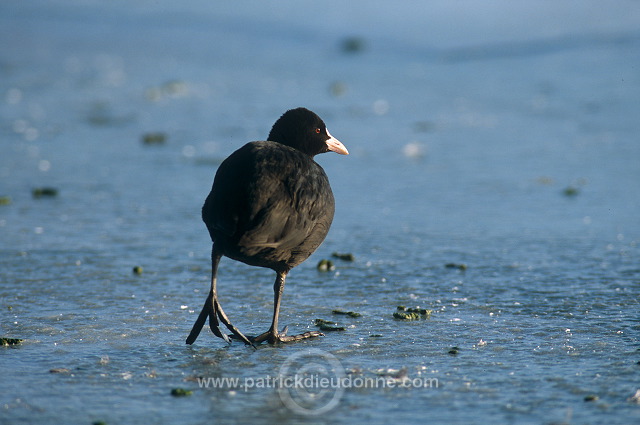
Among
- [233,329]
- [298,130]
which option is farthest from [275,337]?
[298,130]

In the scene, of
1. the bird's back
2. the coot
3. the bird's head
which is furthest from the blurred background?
the bird's head

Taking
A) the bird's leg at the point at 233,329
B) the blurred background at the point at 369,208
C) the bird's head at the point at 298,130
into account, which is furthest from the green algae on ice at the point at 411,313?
the bird's head at the point at 298,130

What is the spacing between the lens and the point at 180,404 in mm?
3775

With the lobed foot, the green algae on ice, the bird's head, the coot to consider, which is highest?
the bird's head

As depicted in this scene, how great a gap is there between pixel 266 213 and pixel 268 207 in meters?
0.05

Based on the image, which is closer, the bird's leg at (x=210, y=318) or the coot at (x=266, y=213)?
the coot at (x=266, y=213)

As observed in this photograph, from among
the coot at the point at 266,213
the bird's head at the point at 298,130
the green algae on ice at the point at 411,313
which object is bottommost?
the green algae on ice at the point at 411,313

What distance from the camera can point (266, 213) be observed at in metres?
4.58

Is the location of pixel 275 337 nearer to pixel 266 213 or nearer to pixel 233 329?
pixel 233 329

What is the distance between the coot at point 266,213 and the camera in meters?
4.57

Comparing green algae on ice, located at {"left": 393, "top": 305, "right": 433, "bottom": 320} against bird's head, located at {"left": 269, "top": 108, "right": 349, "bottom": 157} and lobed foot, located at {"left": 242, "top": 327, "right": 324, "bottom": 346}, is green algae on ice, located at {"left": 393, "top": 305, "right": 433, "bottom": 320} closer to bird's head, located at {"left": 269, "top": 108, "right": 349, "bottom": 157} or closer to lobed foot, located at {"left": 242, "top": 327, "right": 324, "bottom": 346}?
lobed foot, located at {"left": 242, "top": 327, "right": 324, "bottom": 346}

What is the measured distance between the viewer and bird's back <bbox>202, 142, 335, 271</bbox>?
4562 millimetres

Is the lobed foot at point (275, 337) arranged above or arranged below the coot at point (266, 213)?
below

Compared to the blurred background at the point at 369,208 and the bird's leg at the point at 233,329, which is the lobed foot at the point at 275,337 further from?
the blurred background at the point at 369,208
